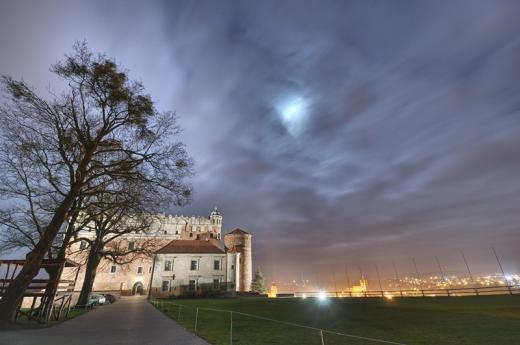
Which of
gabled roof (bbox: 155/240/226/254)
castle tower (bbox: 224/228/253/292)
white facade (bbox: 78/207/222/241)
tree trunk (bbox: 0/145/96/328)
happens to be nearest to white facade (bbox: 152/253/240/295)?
gabled roof (bbox: 155/240/226/254)

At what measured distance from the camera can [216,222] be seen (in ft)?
247

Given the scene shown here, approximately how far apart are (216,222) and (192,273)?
2740 cm

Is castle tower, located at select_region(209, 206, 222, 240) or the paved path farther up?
castle tower, located at select_region(209, 206, 222, 240)

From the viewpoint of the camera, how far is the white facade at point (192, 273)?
153ft

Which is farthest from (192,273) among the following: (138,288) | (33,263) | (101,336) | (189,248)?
(101,336)

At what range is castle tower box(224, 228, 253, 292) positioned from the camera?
2430 inches

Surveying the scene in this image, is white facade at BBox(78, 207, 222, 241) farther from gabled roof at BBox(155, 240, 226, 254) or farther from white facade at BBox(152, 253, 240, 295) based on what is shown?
white facade at BBox(152, 253, 240, 295)

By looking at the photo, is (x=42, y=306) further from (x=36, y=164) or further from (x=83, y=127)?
(x=83, y=127)

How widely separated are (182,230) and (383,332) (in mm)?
65463

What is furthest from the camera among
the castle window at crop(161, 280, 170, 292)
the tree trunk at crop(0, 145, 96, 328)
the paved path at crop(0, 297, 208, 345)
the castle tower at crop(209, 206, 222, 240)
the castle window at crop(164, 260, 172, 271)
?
the castle tower at crop(209, 206, 222, 240)

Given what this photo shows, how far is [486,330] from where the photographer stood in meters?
11.2

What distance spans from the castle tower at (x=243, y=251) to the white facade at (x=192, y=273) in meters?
12.3

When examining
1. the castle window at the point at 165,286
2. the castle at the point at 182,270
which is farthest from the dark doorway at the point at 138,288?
the castle window at the point at 165,286

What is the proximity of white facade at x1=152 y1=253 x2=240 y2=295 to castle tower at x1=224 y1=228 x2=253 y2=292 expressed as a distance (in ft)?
40.5
